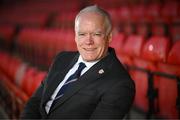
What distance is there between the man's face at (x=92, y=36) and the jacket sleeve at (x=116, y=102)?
7 centimetres

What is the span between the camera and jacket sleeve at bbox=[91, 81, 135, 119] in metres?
0.42

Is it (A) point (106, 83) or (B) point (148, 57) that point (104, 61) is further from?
(B) point (148, 57)

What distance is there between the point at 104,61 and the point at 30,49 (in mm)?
1801

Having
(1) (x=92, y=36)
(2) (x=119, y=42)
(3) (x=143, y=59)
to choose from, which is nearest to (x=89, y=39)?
(1) (x=92, y=36)

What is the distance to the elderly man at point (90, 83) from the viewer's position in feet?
1.40

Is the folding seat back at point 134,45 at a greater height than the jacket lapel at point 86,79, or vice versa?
the jacket lapel at point 86,79

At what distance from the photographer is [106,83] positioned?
17.6 inches

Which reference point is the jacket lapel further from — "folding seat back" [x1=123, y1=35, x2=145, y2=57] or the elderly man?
"folding seat back" [x1=123, y1=35, x2=145, y2=57]

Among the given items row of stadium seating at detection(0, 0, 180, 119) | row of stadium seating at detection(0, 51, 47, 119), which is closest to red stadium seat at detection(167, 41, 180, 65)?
row of stadium seating at detection(0, 0, 180, 119)

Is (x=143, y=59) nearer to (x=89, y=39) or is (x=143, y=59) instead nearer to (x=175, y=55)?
(x=175, y=55)

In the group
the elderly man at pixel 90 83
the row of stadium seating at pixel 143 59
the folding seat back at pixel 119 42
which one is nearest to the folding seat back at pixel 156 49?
the row of stadium seating at pixel 143 59

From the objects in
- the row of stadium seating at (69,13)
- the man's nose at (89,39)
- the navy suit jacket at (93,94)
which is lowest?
the row of stadium seating at (69,13)

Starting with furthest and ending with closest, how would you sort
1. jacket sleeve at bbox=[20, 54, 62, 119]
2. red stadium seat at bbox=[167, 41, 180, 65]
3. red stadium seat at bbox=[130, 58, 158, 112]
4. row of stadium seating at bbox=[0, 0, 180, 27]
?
row of stadium seating at bbox=[0, 0, 180, 27]
red stadium seat at bbox=[130, 58, 158, 112]
red stadium seat at bbox=[167, 41, 180, 65]
jacket sleeve at bbox=[20, 54, 62, 119]

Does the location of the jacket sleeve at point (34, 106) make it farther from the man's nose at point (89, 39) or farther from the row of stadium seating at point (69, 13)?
the row of stadium seating at point (69, 13)
